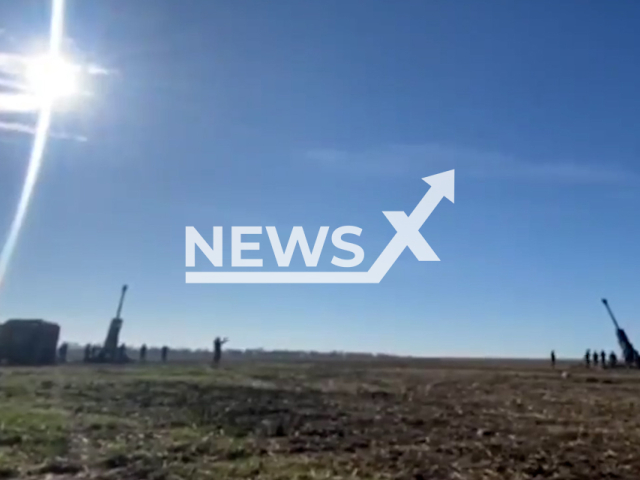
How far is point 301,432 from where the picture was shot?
77.0 ft

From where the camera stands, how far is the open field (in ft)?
60.6

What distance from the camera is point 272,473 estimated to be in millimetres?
17688

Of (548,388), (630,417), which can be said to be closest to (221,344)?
(548,388)

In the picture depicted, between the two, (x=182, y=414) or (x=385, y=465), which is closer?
(x=385, y=465)

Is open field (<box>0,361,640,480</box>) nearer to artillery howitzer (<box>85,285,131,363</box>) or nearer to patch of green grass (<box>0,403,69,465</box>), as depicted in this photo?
patch of green grass (<box>0,403,69,465</box>)

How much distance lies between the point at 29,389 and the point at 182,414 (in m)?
9.43

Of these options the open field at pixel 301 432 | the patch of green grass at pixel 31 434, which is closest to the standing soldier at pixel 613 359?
the open field at pixel 301 432

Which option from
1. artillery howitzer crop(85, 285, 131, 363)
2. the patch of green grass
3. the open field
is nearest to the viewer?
A: the open field

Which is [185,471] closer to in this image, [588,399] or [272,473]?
[272,473]

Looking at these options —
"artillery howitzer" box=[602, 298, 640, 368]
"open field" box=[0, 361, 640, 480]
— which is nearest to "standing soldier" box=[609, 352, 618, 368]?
"artillery howitzer" box=[602, 298, 640, 368]

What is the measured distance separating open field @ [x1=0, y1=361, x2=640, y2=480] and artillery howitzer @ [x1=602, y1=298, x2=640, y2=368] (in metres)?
43.1

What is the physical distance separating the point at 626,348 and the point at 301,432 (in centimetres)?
6484

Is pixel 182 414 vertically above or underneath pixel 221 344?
underneath

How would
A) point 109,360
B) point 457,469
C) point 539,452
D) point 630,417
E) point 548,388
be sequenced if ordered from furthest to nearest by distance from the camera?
1. point 109,360
2. point 548,388
3. point 630,417
4. point 539,452
5. point 457,469
